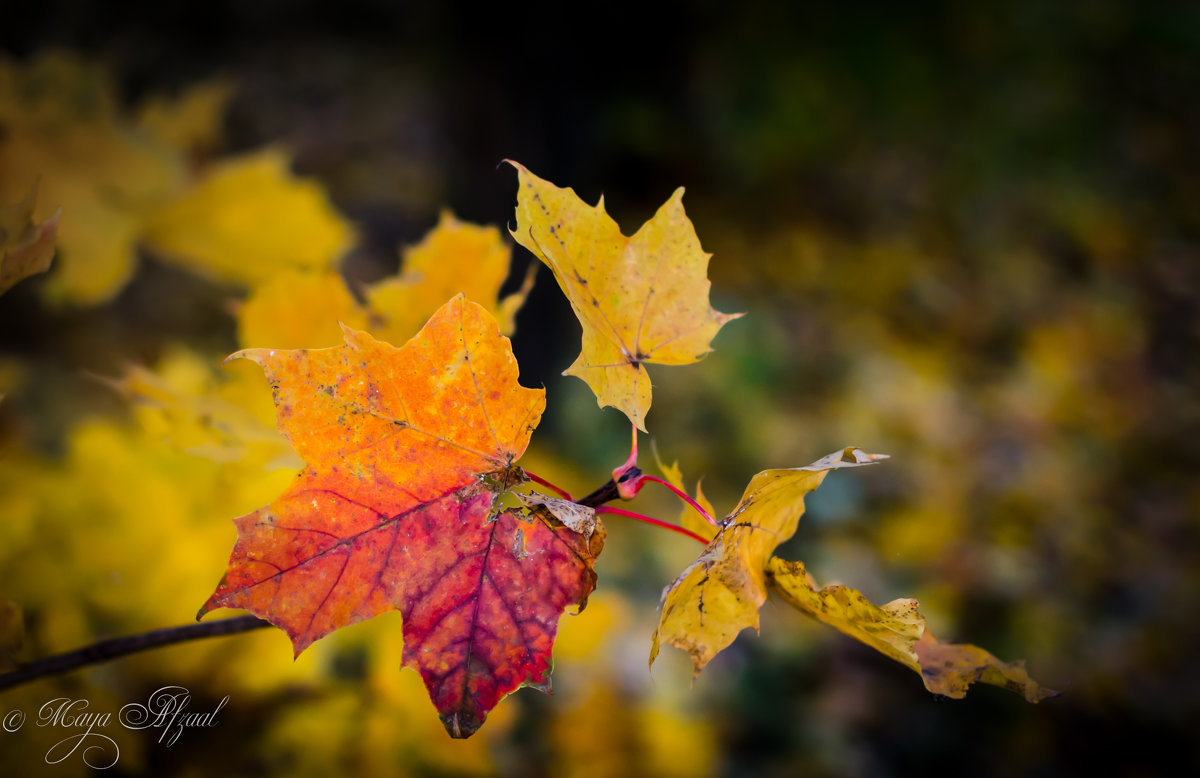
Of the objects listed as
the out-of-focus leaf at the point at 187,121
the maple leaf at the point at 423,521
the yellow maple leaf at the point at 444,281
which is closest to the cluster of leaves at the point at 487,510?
the maple leaf at the point at 423,521

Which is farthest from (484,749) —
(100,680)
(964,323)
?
(964,323)

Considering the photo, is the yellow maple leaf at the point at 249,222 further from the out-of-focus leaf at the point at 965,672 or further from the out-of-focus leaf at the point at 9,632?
the out-of-focus leaf at the point at 965,672

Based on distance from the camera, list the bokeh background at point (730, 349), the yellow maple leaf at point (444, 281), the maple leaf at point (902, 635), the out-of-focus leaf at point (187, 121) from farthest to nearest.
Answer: the out-of-focus leaf at point (187, 121)
the bokeh background at point (730, 349)
the yellow maple leaf at point (444, 281)
the maple leaf at point (902, 635)

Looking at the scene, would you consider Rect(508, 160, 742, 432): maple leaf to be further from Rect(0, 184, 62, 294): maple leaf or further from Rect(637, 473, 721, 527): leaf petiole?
Rect(0, 184, 62, 294): maple leaf

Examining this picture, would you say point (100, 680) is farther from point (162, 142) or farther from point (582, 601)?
point (162, 142)

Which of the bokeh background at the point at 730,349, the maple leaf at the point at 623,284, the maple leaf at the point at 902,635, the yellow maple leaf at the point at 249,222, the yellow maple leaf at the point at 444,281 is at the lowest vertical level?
the bokeh background at the point at 730,349

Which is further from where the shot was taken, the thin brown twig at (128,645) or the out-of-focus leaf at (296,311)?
the out-of-focus leaf at (296,311)

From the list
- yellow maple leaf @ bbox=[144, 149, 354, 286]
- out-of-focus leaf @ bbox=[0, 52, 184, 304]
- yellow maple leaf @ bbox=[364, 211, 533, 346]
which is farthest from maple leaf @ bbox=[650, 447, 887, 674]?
out-of-focus leaf @ bbox=[0, 52, 184, 304]

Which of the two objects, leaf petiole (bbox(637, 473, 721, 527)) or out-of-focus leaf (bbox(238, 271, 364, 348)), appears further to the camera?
out-of-focus leaf (bbox(238, 271, 364, 348))
